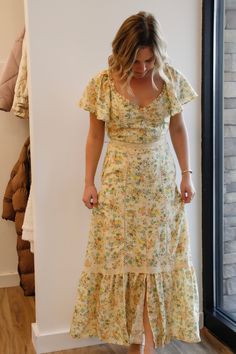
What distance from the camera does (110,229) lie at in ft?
6.15

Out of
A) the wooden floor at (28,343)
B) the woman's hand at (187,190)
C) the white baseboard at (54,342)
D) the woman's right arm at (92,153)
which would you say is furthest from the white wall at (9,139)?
the woman's hand at (187,190)

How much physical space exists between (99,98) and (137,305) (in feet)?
2.70

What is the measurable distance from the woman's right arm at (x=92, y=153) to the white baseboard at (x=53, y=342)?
0.71 m

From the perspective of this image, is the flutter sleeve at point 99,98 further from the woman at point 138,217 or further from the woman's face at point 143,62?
the woman's face at point 143,62

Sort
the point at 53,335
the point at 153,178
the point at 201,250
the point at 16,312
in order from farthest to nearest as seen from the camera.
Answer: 1. the point at 16,312
2. the point at 201,250
3. the point at 53,335
4. the point at 153,178

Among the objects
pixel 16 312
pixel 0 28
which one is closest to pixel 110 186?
pixel 16 312

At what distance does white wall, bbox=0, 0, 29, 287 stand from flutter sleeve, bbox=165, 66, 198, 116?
1357mm

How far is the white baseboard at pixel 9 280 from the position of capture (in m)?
3.03

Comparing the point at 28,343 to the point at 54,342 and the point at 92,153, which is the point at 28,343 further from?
the point at 92,153

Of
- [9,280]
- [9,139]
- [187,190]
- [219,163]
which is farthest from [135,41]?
[9,280]

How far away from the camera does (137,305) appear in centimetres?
192

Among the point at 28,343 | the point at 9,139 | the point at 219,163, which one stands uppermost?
the point at 9,139

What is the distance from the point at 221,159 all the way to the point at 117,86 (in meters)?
0.78

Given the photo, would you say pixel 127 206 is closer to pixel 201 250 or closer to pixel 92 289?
pixel 92 289
